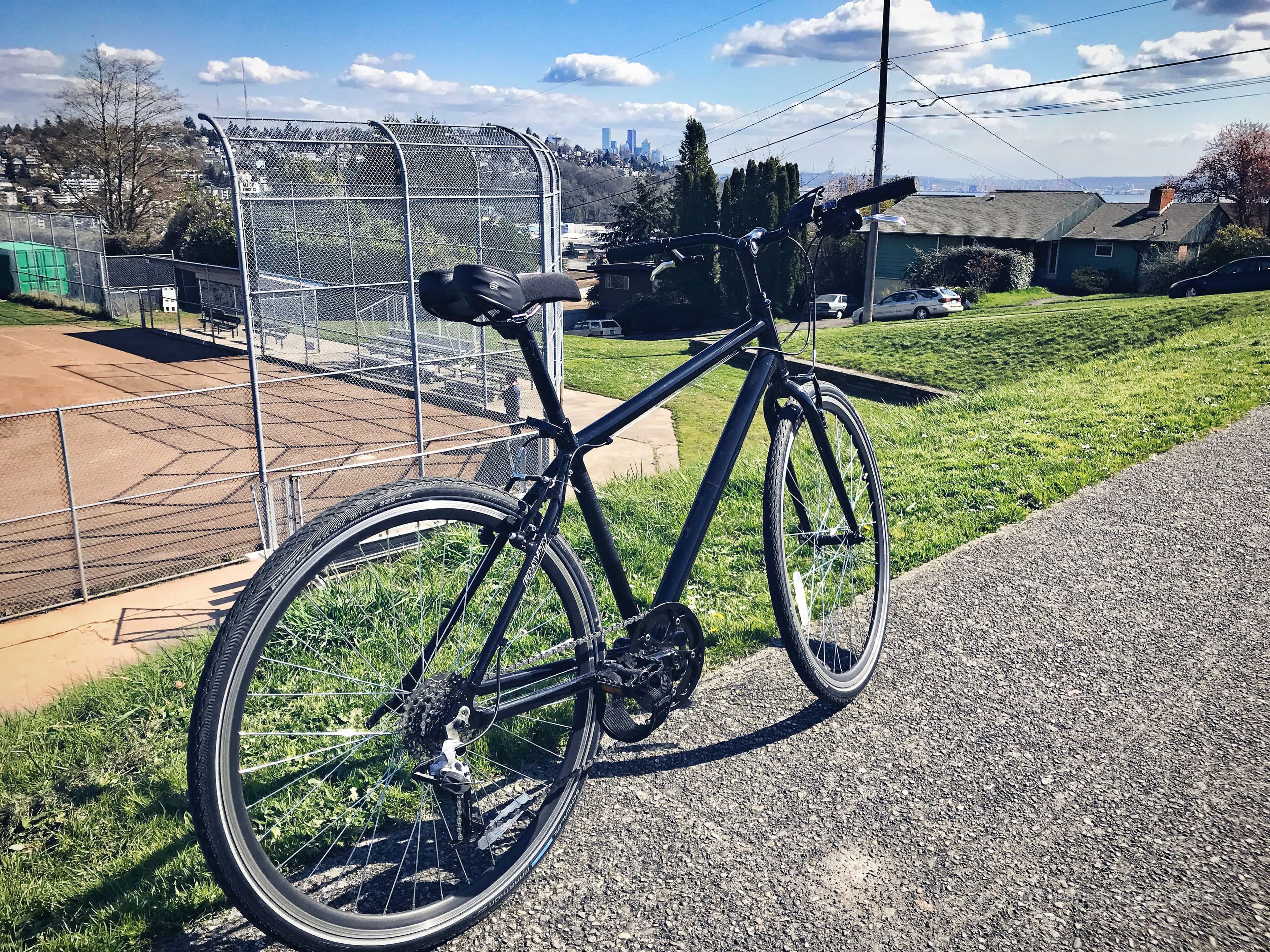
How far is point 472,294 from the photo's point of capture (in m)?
2.06

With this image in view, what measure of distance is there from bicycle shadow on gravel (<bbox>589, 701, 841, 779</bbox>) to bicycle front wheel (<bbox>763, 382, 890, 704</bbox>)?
11 centimetres

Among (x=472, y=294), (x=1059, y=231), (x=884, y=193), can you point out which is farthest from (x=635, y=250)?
(x=1059, y=231)

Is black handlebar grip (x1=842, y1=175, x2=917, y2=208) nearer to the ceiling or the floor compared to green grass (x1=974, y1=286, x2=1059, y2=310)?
nearer to the ceiling

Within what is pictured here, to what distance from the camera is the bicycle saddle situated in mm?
2061

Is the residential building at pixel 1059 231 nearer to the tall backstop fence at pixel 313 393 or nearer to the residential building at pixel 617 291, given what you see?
the residential building at pixel 617 291

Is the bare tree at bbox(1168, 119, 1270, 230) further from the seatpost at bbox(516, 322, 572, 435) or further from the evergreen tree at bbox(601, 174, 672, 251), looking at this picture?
the seatpost at bbox(516, 322, 572, 435)

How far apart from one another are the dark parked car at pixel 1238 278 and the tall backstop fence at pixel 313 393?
70.3ft

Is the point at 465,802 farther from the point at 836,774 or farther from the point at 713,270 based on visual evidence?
the point at 713,270

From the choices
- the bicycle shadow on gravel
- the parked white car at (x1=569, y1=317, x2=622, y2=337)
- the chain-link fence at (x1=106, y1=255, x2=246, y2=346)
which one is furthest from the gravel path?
the parked white car at (x1=569, y1=317, x2=622, y2=337)

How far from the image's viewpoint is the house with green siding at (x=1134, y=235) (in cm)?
4416

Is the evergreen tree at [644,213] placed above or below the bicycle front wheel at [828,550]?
above

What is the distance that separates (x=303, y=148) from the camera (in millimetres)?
8492

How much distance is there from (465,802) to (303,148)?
7.87m

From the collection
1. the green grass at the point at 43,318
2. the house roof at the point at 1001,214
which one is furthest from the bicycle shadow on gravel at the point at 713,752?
the house roof at the point at 1001,214
